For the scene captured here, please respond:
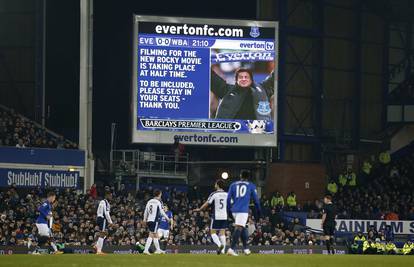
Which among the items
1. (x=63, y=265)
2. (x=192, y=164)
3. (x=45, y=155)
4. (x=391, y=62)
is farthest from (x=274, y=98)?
(x=63, y=265)

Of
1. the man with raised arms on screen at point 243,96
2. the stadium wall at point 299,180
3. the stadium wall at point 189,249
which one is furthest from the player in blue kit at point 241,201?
the stadium wall at point 299,180

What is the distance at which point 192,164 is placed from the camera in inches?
2227

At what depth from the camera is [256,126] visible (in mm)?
51969

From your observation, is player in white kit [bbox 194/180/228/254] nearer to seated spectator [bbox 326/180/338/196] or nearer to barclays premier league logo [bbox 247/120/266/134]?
barclays premier league logo [bbox 247/120/266/134]

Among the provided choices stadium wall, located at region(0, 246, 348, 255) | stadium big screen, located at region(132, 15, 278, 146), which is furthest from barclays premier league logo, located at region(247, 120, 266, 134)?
stadium wall, located at region(0, 246, 348, 255)

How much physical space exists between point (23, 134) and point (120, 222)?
661cm

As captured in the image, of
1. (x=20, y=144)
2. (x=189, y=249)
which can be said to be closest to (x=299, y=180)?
(x=189, y=249)

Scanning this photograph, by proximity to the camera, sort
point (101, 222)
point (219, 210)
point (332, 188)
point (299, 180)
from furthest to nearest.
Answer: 1. point (332, 188)
2. point (299, 180)
3. point (101, 222)
4. point (219, 210)

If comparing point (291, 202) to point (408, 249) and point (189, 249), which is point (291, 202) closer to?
point (408, 249)

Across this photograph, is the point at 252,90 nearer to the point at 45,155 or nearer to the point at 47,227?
the point at 45,155

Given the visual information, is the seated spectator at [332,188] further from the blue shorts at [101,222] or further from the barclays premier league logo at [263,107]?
the blue shorts at [101,222]

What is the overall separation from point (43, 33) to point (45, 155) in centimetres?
812

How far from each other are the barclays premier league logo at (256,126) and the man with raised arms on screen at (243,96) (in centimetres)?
18

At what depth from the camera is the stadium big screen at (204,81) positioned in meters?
50.8
